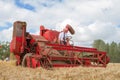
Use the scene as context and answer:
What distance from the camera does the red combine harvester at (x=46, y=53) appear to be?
979 centimetres

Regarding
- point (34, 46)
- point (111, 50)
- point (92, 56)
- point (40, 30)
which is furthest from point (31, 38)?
point (111, 50)

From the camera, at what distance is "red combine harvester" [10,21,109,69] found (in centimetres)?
979

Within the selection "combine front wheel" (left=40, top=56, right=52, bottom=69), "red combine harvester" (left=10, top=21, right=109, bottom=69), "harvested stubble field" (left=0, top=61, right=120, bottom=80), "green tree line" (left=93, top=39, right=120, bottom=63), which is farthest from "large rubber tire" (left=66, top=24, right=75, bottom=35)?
"green tree line" (left=93, top=39, right=120, bottom=63)

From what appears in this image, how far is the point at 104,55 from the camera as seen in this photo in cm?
1173

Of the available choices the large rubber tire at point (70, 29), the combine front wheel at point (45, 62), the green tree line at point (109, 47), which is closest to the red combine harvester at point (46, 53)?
the combine front wheel at point (45, 62)

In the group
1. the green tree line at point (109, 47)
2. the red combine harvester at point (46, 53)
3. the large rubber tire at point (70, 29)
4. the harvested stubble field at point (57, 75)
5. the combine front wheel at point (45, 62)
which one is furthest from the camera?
the green tree line at point (109, 47)

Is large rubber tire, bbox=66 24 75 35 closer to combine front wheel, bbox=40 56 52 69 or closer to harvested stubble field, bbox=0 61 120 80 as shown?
combine front wheel, bbox=40 56 52 69

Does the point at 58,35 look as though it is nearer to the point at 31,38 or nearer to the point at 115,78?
the point at 31,38

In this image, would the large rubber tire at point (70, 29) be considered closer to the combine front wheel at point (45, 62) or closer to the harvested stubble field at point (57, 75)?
the combine front wheel at point (45, 62)

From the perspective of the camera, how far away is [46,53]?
32.9ft

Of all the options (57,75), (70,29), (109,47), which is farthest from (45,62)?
(109,47)

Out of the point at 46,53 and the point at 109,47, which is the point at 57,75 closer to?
the point at 46,53

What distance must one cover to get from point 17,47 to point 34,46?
0.69 m

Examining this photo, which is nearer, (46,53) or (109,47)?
(46,53)
